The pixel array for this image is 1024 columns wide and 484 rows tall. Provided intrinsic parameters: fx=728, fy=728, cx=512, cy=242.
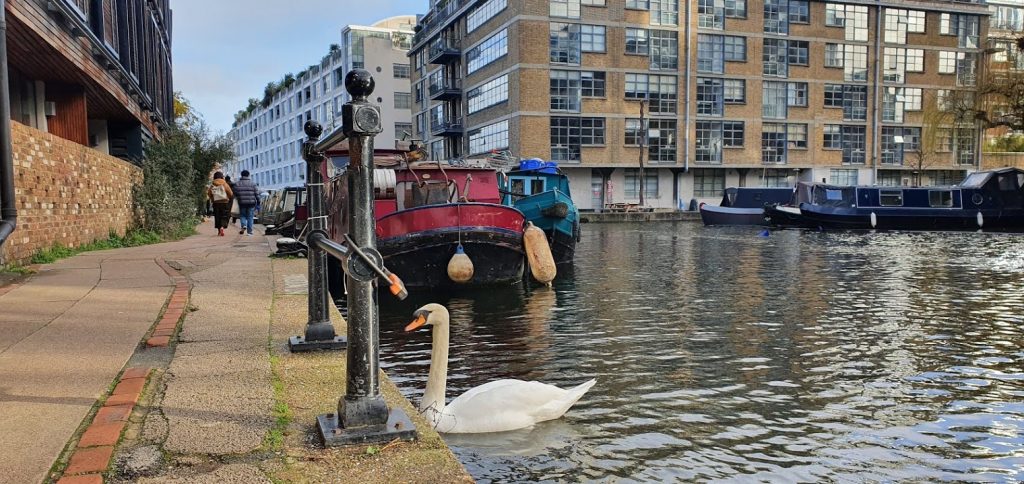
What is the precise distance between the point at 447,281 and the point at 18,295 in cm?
705

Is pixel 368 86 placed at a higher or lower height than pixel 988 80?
lower

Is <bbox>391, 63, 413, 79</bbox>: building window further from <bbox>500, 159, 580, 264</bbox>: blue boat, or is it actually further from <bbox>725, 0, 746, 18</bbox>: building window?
<bbox>500, 159, 580, 264</bbox>: blue boat

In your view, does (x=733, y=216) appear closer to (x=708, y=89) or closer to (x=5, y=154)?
(x=708, y=89)

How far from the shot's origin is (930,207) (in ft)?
114

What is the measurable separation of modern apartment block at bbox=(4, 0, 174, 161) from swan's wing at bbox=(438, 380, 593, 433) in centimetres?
847

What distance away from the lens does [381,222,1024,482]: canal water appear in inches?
189

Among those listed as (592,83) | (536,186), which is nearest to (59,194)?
(536,186)

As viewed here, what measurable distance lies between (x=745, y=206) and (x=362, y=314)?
38593 mm

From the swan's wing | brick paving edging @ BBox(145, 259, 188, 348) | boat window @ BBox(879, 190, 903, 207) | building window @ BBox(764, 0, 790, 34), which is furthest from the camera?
building window @ BBox(764, 0, 790, 34)

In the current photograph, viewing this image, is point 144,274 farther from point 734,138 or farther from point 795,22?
point 795,22

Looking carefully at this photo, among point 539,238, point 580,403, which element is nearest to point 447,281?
point 539,238

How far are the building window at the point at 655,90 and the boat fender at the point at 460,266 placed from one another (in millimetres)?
35384

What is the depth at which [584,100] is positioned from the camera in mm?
45156

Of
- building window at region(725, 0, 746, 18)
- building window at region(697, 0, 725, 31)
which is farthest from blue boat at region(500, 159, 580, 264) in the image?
building window at region(725, 0, 746, 18)
